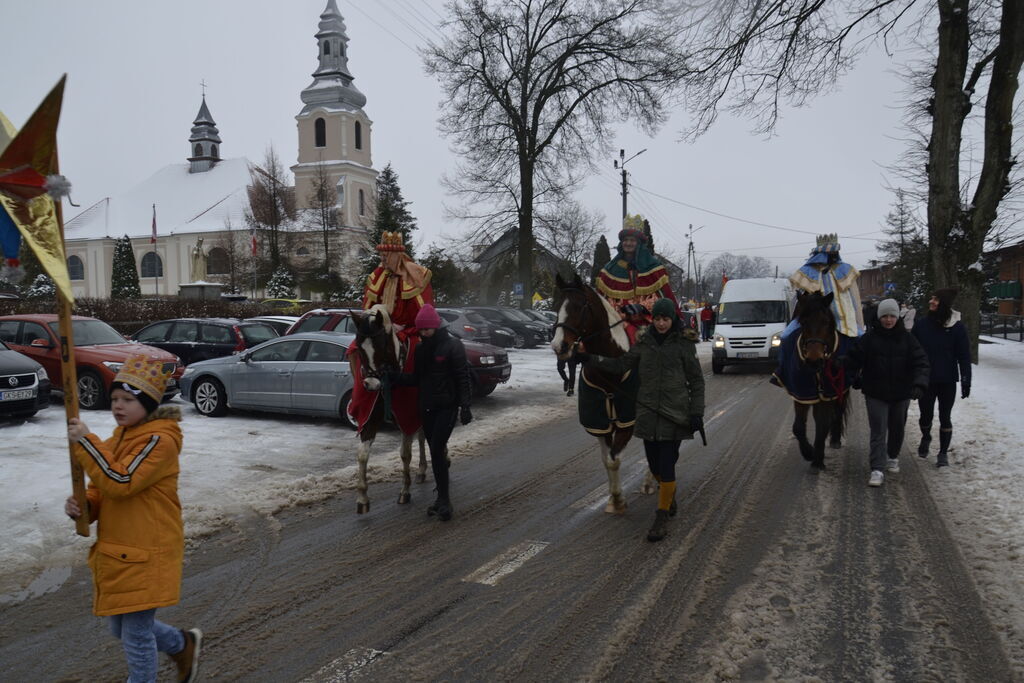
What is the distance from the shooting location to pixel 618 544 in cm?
569

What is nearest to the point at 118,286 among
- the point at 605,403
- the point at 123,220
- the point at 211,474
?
the point at 123,220

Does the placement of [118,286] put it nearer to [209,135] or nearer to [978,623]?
[209,135]

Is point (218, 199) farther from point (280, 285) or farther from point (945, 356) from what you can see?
point (945, 356)

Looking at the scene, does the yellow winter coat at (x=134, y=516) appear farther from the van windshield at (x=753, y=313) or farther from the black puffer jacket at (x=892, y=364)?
the van windshield at (x=753, y=313)

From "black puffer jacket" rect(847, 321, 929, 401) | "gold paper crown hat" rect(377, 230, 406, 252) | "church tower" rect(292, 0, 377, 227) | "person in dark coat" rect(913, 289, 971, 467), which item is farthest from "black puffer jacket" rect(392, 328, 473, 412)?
"church tower" rect(292, 0, 377, 227)

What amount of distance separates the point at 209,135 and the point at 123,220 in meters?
15.8

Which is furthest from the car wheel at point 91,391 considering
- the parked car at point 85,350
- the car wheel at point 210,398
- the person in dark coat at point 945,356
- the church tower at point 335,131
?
the church tower at point 335,131

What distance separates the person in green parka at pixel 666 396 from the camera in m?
5.79

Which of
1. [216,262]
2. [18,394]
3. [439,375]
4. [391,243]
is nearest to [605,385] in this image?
[439,375]

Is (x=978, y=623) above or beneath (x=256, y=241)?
beneath

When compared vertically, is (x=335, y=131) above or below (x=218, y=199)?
above

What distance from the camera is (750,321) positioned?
19781 mm

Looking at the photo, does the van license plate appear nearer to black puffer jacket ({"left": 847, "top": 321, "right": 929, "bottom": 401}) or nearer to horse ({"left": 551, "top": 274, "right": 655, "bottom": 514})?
horse ({"left": 551, "top": 274, "right": 655, "bottom": 514})

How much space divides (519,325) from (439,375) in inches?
910
